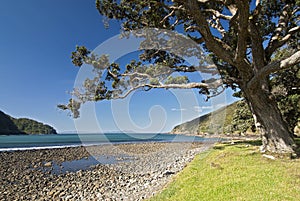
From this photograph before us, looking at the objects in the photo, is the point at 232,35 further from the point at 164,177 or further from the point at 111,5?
the point at 164,177

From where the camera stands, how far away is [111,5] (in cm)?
1005

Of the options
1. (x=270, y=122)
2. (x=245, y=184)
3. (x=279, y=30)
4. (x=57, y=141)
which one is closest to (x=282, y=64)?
(x=270, y=122)

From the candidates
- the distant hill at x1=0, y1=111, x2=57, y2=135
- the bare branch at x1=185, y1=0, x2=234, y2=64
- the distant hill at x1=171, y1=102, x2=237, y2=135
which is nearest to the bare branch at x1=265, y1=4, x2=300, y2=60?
the bare branch at x1=185, y1=0, x2=234, y2=64

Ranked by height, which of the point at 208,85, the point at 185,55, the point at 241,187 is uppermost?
the point at 185,55

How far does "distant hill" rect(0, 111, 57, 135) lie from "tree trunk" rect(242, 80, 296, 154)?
131540mm

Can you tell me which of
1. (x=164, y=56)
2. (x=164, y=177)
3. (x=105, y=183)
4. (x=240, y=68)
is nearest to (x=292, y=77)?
(x=240, y=68)

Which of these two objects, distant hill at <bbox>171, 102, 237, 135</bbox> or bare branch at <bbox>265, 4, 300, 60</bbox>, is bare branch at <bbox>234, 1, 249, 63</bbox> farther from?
distant hill at <bbox>171, 102, 237, 135</bbox>

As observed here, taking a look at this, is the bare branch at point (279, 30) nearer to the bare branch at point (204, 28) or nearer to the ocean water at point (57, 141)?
the bare branch at point (204, 28)

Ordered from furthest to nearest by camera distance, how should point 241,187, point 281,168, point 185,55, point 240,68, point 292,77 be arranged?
1. point 292,77
2. point 185,55
3. point 240,68
4. point 281,168
5. point 241,187

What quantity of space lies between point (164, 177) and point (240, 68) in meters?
5.93

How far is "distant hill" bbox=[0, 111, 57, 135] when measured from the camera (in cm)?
11319

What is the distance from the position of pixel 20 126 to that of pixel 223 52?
157326mm

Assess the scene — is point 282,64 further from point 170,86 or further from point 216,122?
point 216,122

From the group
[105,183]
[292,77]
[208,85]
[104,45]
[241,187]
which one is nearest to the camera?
[241,187]
